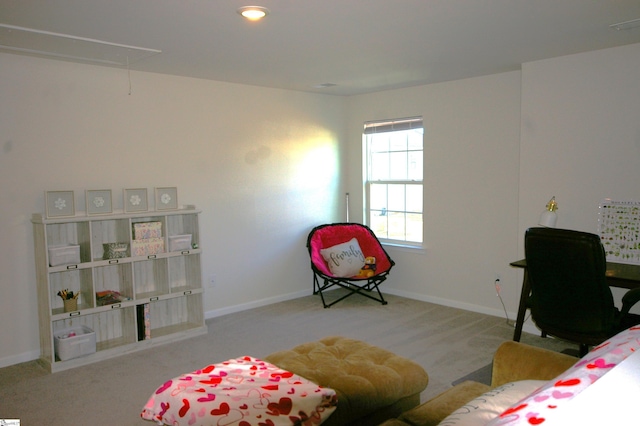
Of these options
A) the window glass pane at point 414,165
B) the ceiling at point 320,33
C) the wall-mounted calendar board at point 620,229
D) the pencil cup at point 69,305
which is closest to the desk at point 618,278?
the wall-mounted calendar board at point 620,229

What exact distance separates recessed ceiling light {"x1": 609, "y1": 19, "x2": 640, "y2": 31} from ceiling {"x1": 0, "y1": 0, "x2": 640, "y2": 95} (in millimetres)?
68

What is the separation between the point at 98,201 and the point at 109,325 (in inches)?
43.0

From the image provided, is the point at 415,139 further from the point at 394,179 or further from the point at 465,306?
the point at 465,306

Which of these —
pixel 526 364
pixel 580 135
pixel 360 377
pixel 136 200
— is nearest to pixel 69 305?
pixel 136 200

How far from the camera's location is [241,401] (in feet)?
6.00

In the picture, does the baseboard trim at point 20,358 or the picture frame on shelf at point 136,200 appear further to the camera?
the picture frame on shelf at point 136,200

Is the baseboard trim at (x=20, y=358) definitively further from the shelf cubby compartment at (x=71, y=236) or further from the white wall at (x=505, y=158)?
the white wall at (x=505, y=158)

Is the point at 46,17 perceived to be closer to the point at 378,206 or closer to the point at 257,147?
the point at 257,147

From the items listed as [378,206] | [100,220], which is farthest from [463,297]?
[100,220]

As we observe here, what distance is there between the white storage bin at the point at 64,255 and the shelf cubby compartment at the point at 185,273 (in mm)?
882

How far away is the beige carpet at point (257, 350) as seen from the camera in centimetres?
315

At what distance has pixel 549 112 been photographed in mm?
4207

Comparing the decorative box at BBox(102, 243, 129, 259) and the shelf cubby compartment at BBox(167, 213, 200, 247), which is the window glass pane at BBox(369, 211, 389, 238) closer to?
the shelf cubby compartment at BBox(167, 213, 200, 247)

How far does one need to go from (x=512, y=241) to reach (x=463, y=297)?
32.6 inches
